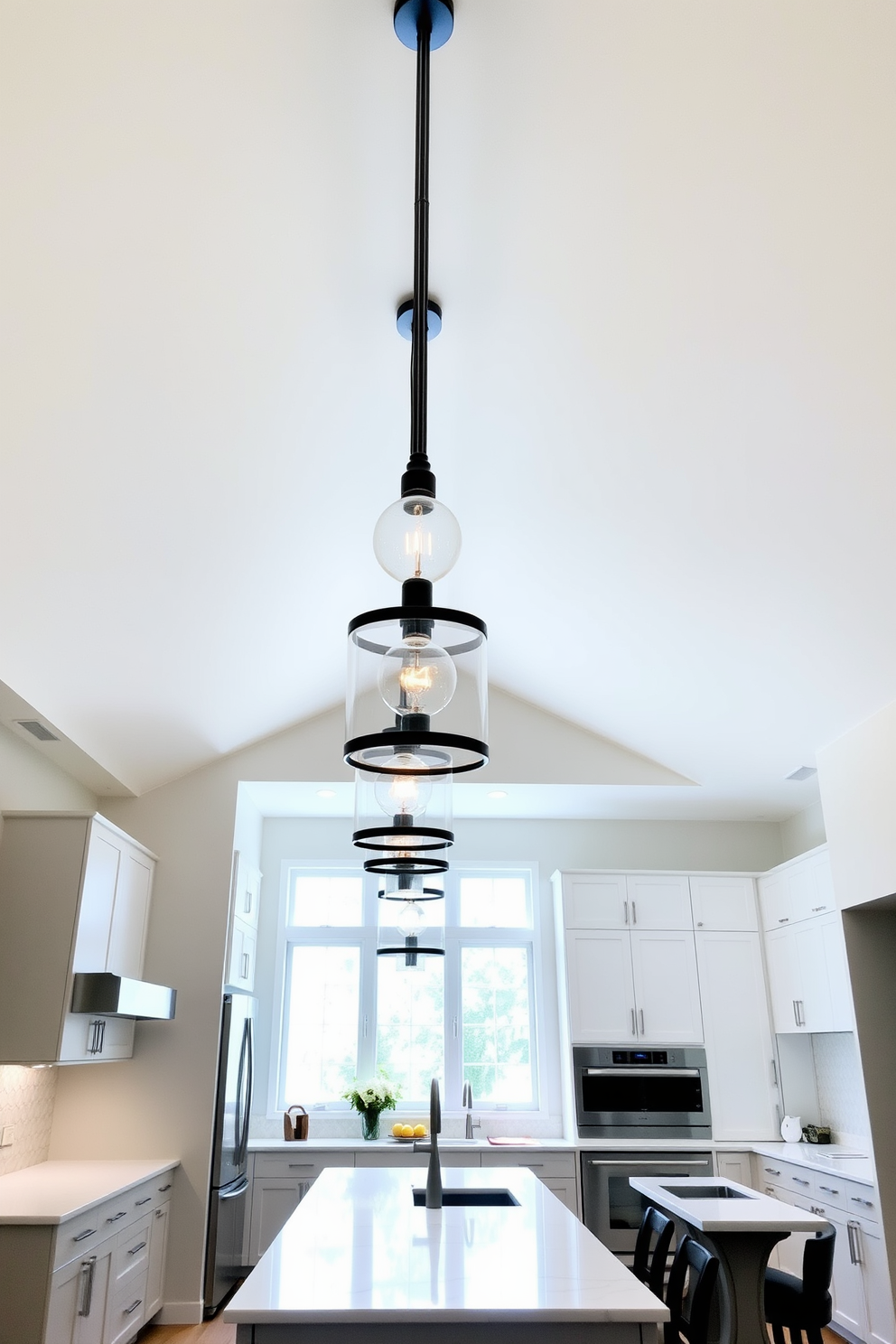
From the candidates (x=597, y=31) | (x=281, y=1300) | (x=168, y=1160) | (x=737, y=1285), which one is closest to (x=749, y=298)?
(x=597, y=31)

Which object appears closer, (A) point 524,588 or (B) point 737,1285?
(B) point 737,1285

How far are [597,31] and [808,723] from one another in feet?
11.3

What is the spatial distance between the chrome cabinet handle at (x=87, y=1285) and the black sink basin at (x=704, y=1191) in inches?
93.9

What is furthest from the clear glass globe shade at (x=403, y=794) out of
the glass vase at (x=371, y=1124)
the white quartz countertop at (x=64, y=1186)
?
the glass vase at (x=371, y=1124)

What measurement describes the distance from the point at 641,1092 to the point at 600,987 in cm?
66

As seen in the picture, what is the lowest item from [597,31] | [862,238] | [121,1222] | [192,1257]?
[192,1257]

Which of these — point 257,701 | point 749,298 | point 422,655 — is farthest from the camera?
point 257,701

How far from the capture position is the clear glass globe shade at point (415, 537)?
1.73 meters

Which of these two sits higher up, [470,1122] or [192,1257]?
[470,1122]

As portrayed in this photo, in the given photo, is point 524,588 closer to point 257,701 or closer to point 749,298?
point 257,701

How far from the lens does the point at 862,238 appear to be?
2.40m

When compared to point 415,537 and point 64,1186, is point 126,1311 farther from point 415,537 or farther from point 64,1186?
point 415,537

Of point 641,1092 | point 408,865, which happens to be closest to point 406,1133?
point 641,1092

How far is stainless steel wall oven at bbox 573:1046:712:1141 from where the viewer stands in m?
5.69
